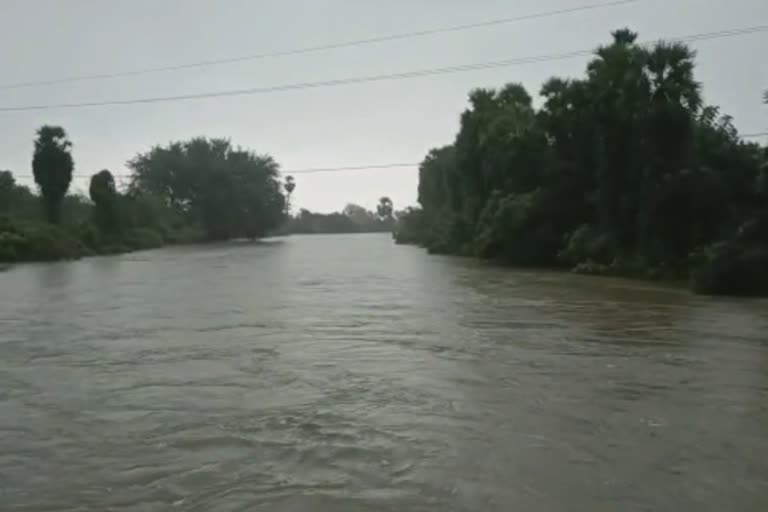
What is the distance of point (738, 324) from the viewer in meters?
13.1

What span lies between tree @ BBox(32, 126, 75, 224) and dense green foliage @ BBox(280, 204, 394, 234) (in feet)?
241

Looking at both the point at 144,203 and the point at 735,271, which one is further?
the point at 144,203

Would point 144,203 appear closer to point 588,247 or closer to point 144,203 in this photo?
point 144,203

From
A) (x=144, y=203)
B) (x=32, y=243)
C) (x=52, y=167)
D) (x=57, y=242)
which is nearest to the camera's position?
(x=32, y=243)

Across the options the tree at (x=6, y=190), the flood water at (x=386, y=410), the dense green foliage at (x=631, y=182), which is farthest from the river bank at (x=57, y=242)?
the flood water at (x=386, y=410)

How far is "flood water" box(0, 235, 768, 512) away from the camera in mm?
4914

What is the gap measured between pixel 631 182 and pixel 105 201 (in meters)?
38.6

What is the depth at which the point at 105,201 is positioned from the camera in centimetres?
5306

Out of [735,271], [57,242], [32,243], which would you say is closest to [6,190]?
[57,242]

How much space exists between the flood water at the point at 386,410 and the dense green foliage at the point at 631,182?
7.55 metres

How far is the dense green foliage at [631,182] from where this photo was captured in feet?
70.9

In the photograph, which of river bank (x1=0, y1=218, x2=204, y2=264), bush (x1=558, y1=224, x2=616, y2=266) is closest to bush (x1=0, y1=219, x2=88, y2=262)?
river bank (x1=0, y1=218, x2=204, y2=264)

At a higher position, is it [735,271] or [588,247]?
[588,247]

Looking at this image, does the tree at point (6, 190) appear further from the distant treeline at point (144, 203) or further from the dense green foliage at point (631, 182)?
the dense green foliage at point (631, 182)
